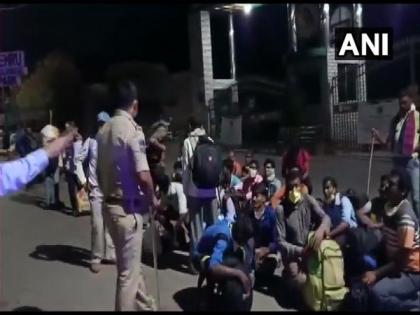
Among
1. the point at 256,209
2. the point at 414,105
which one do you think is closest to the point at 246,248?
the point at 256,209

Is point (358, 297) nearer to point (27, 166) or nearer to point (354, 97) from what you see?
point (354, 97)

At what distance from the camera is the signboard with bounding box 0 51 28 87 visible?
3.80 m

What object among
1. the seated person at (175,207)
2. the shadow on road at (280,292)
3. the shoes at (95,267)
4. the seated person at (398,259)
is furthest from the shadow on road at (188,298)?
the seated person at (398,259)

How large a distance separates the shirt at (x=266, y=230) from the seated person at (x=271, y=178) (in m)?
0.11

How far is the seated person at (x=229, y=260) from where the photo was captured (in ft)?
12.6

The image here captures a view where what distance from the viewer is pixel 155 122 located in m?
3.76

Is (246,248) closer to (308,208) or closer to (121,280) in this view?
(308,208)

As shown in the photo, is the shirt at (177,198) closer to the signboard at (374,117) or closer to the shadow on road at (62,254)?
the shadow on road at (62,254)

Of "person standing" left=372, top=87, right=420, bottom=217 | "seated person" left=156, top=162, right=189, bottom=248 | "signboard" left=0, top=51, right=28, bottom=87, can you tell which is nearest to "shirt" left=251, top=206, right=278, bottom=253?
"seated person" left=156, top=162, right=189, bottom=248

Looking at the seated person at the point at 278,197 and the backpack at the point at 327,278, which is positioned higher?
the seated person at the point at 278,197

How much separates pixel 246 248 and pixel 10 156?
5.03 ft

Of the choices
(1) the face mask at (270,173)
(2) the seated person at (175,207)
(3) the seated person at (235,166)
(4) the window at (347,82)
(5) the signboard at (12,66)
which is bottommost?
(2) the seated person at (175,207)

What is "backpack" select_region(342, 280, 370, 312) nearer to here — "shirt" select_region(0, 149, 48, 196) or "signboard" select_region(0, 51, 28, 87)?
"shirt" select_region(0, 149, 48, 196)

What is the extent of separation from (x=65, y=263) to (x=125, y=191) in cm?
65
